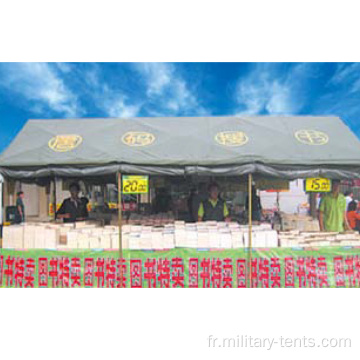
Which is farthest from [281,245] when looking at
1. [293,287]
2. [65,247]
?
[65,247]

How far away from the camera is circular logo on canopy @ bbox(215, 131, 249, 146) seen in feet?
16.1

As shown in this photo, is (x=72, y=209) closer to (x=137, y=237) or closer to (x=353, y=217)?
(x=137, y=237)

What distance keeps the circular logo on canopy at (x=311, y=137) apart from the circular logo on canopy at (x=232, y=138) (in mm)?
1169

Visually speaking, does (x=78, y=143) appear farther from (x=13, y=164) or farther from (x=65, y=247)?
(x=65, y=247)

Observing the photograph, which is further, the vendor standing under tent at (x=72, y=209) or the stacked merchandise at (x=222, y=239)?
the vendor standing under tent at (x=72, y=209)

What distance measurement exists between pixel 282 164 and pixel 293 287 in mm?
2045

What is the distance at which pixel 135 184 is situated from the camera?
4281 millimetres

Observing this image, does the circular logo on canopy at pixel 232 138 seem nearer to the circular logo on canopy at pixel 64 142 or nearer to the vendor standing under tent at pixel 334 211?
the vendor standing under tent at pixel 334 211

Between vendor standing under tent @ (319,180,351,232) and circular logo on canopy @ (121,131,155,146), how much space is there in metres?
3.90

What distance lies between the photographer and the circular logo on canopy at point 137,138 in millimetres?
5008

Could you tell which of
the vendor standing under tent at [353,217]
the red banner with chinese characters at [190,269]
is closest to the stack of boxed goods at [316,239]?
the red banner with chinese characters at [190,269]

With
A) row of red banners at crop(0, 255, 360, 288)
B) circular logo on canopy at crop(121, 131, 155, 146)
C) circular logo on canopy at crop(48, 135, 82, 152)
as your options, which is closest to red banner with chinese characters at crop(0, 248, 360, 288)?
row of red banners at crop(0, 255, 360, 288)

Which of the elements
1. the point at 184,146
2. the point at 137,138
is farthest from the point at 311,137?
the point at 137,138

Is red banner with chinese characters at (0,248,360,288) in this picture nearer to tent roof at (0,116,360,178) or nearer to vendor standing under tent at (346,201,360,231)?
tent roof at (0,116,360,178)
